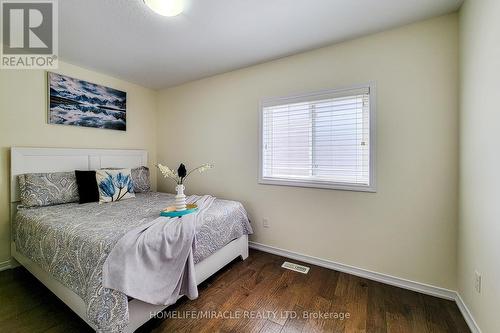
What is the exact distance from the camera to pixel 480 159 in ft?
4.43

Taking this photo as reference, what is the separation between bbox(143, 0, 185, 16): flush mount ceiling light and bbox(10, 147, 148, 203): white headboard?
207 centimetres

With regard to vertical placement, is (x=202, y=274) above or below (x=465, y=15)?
below

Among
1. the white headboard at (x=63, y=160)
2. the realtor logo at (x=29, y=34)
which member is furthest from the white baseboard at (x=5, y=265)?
the realtor logo at (x=29, y=34)

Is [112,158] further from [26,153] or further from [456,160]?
[456,160]

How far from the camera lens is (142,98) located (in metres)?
3.46

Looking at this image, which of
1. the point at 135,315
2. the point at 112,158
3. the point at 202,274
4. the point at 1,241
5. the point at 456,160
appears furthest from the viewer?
the point at 112,158

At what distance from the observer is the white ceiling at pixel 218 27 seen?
5.35 ft

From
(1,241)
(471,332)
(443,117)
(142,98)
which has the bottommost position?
(471,332)

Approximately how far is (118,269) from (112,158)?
2.23m

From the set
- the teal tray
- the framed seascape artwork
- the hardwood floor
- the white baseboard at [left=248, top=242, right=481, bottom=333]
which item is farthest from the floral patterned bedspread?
the framed seascape artwork

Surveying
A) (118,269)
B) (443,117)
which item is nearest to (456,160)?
(443,117)

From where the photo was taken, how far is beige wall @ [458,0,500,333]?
1.19m

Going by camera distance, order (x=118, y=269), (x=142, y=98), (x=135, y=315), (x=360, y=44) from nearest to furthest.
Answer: (x=118, y=269), (x=135, y=315), (x=360, y=44), (x=142, y=98)

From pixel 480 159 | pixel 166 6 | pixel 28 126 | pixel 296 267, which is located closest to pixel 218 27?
pixel 166 6
